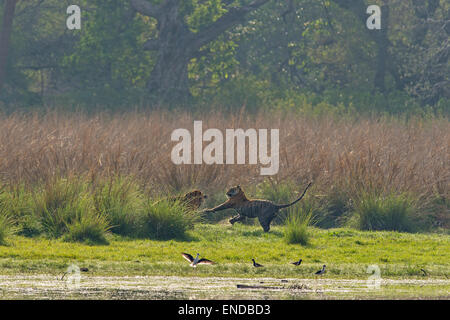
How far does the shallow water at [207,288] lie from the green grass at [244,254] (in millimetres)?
487

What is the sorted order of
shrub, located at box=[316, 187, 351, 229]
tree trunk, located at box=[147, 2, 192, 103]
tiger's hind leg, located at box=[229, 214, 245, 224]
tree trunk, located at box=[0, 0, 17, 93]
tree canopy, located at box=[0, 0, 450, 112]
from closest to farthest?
1. tiger's hind leg, located at box=[229, 214, 245, 224]
2. shrub, located at box=[316, 187, 351, 229]
3. tree trunk, located at box=[0, 0, 17, 93]
4. tree canopy, located at box=[0, 0, 450, 112]
5. tree trunk, located at box=[147, 2, 192, 103]

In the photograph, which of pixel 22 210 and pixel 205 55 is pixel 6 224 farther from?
pixel 205 55

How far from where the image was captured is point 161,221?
12.5m

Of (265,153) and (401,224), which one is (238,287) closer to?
(401,224)

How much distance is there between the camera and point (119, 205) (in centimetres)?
1267

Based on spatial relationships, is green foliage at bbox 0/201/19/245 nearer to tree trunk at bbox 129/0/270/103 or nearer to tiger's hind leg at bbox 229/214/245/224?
tiger's hind leg at bbox 229/214/245/224

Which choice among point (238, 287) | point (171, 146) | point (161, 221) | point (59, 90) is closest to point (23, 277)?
point (238, 287)

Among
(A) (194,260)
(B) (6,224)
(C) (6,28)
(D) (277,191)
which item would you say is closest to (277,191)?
(D) (277,191)

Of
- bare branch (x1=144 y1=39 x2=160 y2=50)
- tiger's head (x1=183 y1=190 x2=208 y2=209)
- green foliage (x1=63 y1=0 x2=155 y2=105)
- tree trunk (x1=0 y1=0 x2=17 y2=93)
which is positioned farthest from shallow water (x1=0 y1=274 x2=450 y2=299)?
bare branch (x1=144 y1=39 x2=160 y2=50)

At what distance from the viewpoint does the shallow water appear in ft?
27.1

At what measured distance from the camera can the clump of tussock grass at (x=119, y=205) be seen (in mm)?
12547

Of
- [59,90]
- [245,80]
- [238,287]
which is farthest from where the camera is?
[59,90]

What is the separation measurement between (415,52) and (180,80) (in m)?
8.62

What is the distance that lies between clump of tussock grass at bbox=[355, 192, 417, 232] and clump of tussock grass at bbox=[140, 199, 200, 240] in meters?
2.85
